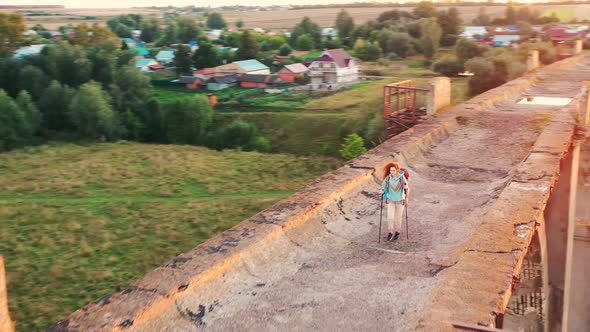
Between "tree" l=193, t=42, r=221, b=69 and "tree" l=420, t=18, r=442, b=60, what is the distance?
61.7 ft

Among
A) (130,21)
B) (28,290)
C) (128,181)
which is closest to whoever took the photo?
(28,290)

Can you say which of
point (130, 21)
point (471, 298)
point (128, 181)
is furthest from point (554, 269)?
point (130, 21)

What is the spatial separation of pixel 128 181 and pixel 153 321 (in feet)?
67.4

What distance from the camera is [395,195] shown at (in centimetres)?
582

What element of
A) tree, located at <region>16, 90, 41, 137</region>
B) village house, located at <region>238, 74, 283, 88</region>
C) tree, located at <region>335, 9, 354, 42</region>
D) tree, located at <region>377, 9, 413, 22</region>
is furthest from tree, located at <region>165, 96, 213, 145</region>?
tree, located at <region>377, 9, 413, 22</region>

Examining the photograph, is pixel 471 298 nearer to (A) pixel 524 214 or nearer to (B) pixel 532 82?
(A) pixel 524 214

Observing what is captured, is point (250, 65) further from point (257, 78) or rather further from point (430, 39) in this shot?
point (430, 39)

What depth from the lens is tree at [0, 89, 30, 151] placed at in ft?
98.2

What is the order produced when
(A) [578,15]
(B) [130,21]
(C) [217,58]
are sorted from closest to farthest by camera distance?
(C) [217,58] < (A) [578,15] < (B) [130,21]

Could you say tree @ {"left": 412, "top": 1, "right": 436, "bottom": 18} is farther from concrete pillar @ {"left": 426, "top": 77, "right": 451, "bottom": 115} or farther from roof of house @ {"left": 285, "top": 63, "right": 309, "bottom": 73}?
concrete pillar @ {"left": 426, "top": 77, "right": 451, "bottom": 115}

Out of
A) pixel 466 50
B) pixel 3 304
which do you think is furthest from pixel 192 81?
pixel 3 304

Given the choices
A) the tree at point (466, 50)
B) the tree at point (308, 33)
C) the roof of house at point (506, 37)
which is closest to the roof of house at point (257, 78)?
the tree at point (466, 50)

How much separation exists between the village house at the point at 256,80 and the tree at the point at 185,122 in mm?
16734

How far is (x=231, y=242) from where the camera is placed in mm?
5316
